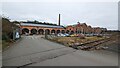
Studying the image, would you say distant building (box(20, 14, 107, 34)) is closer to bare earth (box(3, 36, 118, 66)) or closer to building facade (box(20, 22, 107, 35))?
building facade (box(20, 22, 107, 35))

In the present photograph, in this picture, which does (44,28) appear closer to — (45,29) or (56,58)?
(45,29)

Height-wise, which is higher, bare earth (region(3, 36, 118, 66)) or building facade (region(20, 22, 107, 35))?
building facade (region(20, 22, 107, 35))

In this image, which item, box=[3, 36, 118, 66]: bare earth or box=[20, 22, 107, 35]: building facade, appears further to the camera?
box=[20, 22, 107, 35]: building facade

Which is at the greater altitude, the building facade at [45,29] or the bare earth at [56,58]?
the building facade at [45,29]

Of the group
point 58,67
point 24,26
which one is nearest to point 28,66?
point 58,67

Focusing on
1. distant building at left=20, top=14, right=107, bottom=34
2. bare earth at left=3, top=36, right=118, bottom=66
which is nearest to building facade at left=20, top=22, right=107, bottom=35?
distant building at left=20, top=14, right=107, bottom=34

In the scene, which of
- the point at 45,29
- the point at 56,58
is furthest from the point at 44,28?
the point at 56,58

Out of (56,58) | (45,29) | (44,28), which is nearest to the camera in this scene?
(56,58)

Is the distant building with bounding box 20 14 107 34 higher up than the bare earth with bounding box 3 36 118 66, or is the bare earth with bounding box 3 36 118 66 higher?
the distant building with bounding box 20 14 107 34

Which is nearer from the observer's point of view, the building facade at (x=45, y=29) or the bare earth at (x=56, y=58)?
the bare earth at (x=56, y=58)

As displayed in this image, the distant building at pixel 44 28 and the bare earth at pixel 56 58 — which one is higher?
the distant building at pixel 44 28

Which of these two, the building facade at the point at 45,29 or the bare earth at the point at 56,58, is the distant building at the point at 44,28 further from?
the bare earth at the point at 56,58

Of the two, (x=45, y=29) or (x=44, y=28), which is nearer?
(x=45, y=29)

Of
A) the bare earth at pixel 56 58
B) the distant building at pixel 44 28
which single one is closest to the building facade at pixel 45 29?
the distant building at pixel 44 28
